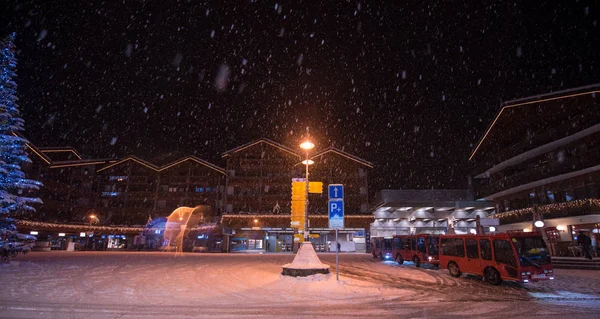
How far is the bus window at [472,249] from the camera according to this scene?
13797 mm

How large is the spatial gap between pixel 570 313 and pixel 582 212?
23.2 meters

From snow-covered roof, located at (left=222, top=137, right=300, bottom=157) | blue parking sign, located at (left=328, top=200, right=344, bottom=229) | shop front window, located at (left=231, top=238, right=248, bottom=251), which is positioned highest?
snow-covered roof, located at (left=222, top=137, right=300, bottom=157)

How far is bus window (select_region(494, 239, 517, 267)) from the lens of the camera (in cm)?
1201

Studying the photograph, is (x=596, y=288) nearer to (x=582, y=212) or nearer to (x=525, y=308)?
(x=525, y=308)

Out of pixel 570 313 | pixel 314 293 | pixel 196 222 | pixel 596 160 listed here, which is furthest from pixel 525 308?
pixel 196 222

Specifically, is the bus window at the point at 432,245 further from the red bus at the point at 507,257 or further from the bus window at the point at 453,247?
the red bus at the point at 507,257

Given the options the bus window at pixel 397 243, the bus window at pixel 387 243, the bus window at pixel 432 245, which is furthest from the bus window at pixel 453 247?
the bus window at pixel 387 243

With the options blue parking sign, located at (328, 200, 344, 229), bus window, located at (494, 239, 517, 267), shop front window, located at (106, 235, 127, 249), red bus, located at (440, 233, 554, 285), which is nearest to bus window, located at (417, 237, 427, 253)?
red bus, located at (440, 233, 554, 285)

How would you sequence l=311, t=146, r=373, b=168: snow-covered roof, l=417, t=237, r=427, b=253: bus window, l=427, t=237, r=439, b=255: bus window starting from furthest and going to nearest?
l=311, t=146, r=373, b=168: snow-covered roof → l=417, t=237, r=427, b=253: bus window → l=427, t=237, r=439, b=255: bus window

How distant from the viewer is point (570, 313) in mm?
7410

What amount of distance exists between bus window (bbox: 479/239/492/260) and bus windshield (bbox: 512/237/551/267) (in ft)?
3.70

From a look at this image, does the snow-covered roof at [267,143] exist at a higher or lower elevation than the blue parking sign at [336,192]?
higher

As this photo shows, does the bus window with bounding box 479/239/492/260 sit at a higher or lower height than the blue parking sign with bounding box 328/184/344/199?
lower

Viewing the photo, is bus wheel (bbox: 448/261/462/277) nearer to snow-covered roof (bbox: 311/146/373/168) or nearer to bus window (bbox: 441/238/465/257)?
bus window (bbox: 441/238/465/257)
